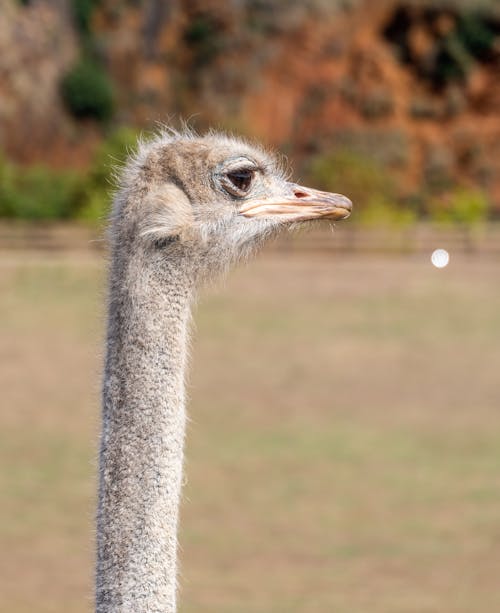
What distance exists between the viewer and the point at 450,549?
7301mm

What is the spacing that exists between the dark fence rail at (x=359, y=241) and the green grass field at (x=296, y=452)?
3.59 meters

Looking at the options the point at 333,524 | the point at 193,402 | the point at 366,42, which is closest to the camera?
the point at 333,524

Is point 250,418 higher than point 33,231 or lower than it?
lower

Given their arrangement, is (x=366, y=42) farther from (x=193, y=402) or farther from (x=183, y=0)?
(x=193, y=402)

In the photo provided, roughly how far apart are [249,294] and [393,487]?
859 cm

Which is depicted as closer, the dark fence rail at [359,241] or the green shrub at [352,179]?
the dark fence rail at [359,241]

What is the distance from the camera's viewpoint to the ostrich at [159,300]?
7.80 ft

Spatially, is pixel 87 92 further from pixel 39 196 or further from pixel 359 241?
pixel 359 241

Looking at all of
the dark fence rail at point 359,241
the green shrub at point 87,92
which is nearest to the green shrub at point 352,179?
the dark fence rail at point 359,241

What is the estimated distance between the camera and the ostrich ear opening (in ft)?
8.35

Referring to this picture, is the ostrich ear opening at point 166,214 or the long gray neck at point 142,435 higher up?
the ostrich ear opening at point 166,214

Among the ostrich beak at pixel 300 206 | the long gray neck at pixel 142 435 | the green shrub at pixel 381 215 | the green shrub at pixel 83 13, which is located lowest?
the long gray neck at pixel 142 435

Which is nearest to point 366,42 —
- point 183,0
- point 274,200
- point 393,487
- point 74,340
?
point 183,0

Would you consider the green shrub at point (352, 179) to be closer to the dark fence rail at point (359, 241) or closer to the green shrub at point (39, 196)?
the dark fence rail at point (359, 241)
